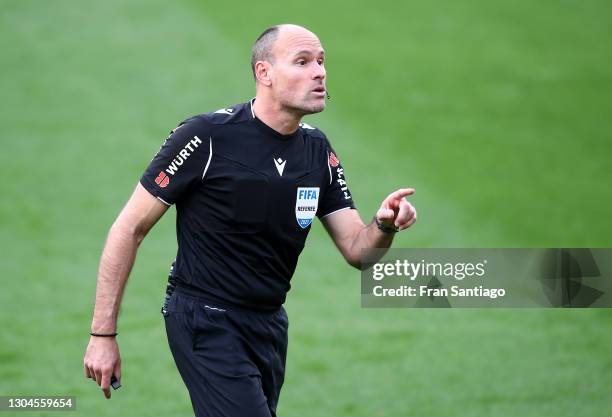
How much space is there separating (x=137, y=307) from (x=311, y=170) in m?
5.95

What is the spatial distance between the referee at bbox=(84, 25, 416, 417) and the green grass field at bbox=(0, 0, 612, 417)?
354cm

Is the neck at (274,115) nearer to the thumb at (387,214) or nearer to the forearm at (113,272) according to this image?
the thumb at (387,214)

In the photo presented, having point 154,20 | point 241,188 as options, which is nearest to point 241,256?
point 241,188

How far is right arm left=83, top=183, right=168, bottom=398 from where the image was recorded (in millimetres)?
5051

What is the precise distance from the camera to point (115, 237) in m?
5.08

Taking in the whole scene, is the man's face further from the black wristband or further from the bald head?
the black wristband

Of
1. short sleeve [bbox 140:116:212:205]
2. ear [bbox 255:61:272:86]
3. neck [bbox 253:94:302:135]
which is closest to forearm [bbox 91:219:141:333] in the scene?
short sleeve [bbox 140:116:212:205]

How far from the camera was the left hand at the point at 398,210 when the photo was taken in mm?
5062

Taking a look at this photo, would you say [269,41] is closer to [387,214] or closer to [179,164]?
[179,164]

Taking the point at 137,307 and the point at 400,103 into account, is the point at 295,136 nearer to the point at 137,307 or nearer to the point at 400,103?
the point at 137,307

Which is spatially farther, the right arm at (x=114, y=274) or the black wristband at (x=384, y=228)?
the black wristband at (x=384, y=228)

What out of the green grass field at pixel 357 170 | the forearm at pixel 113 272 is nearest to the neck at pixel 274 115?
the forearm at pixel 113 272

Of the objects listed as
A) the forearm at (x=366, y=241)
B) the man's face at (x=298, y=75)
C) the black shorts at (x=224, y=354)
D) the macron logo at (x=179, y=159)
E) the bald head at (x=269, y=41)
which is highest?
the bald head at (x=269, y=41)

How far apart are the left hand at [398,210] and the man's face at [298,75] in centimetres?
59
